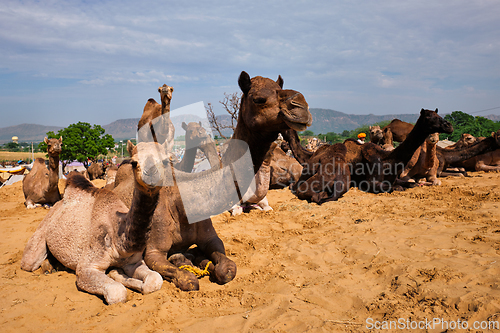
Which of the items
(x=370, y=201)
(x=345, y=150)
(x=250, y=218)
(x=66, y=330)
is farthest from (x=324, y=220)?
(x=66, y=330)

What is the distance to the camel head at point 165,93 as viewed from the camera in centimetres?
349

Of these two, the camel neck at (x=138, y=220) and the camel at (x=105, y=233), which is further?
the camel neck at (x=138, y=220)

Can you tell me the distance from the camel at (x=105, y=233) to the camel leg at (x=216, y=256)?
680 mm

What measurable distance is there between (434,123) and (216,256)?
7.38 metres

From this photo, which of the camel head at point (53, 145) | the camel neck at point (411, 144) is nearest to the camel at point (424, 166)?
the camel neck at point (411, 144)

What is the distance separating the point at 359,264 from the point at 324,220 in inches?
105

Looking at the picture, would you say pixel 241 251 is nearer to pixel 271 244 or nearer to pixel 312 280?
pixel 271 244

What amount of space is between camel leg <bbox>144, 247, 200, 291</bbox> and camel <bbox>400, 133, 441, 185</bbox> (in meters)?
9.37

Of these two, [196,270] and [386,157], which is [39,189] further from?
[386,157]

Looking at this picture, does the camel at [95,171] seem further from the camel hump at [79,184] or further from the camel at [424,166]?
the camel at [424,166]

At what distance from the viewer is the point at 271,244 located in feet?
16.4

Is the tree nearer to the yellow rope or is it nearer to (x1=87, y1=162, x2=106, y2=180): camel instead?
(x1=87, y1=162, x2=106, y2=180): camel

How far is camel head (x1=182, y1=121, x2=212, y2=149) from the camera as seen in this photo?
12.2 feet

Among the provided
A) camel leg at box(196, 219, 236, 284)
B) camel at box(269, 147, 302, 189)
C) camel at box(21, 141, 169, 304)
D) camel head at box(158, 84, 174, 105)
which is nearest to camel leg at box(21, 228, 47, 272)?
camel at box(21, 141, 169, 304)
